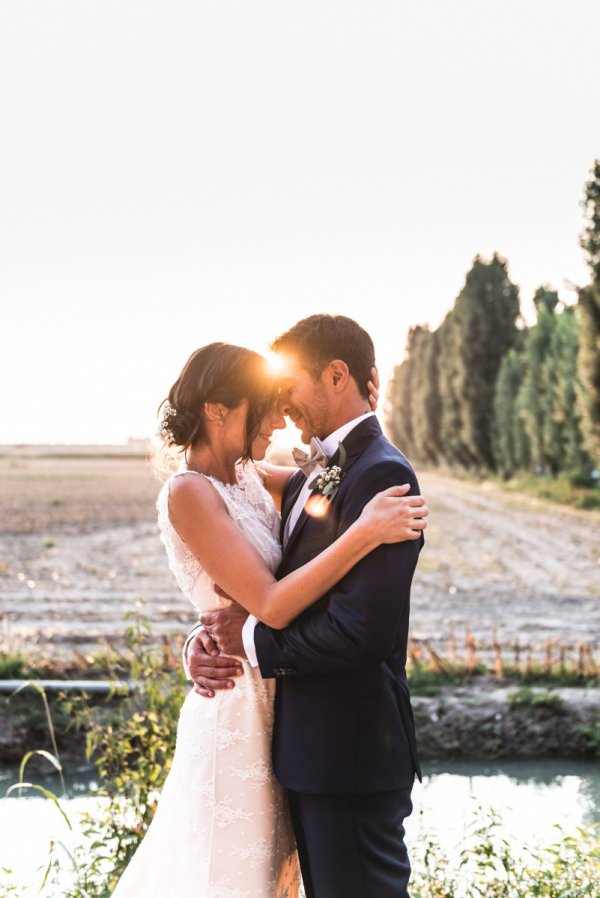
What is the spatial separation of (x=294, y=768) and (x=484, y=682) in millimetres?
5572

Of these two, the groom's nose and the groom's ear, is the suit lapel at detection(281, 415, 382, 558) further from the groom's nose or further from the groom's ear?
the groom's nose

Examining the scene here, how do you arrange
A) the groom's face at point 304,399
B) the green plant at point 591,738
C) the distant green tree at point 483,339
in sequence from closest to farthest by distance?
the groom's face at point 304,399, the green plant at point 591,738, the distant green tree at point 483,339

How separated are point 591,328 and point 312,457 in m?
21.9

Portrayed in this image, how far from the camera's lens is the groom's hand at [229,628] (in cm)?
289

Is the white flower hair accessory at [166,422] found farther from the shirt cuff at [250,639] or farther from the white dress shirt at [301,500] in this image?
the shirt cuff at [250,639]

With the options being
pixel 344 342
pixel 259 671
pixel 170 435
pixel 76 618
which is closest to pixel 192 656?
pixel 259 671

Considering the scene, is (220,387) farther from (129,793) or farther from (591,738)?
(591,738)

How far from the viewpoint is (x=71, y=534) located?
86.7ft

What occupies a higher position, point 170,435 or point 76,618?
point 170,435

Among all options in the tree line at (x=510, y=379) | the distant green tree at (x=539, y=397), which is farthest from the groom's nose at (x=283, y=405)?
the distant green tree at (x=539, y=397)

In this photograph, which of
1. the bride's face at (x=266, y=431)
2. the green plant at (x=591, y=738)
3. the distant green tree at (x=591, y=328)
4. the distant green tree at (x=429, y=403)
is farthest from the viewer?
the distant green tree at (x=429, y=403)

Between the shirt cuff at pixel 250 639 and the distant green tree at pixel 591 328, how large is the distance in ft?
70.5

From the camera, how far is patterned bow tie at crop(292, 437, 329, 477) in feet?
9.61

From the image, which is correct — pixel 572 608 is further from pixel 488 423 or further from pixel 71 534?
pixel 488 423
